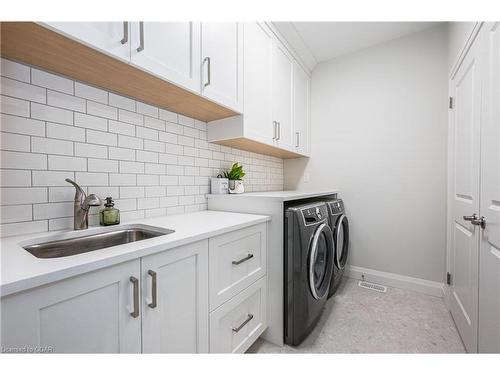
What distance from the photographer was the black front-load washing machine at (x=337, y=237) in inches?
79.4

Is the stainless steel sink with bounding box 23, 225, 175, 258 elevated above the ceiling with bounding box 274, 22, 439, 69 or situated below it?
below

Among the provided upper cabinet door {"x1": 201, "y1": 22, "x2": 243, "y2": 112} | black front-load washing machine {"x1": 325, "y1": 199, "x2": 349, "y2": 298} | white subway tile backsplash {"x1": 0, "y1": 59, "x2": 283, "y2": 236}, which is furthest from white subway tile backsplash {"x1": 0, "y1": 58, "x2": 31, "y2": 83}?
black front-load washing machine {"x1": 325, "y1": 199, "x2": 349, "y2": 298}

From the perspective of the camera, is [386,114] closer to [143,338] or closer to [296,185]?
[296,185]

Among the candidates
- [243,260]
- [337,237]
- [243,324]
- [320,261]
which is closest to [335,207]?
[337,237]

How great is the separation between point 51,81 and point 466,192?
2452mm

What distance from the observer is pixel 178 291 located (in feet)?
2.97

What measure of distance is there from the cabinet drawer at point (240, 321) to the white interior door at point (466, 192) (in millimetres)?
1216

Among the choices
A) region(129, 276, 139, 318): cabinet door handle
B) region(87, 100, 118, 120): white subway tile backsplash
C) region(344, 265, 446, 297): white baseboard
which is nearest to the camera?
region(129, 276, 139, 318): cabinet door handle

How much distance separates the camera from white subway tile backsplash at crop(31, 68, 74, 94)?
998 mm

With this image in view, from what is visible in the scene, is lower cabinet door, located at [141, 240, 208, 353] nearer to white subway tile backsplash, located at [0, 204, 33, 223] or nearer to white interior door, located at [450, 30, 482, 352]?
white subway tile backsplash, located at [0, 204, 33, 223]

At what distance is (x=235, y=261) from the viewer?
1201 millimetres

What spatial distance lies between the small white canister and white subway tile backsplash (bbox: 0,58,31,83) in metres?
1.19

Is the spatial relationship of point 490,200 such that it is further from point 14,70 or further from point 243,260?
point 14,70
